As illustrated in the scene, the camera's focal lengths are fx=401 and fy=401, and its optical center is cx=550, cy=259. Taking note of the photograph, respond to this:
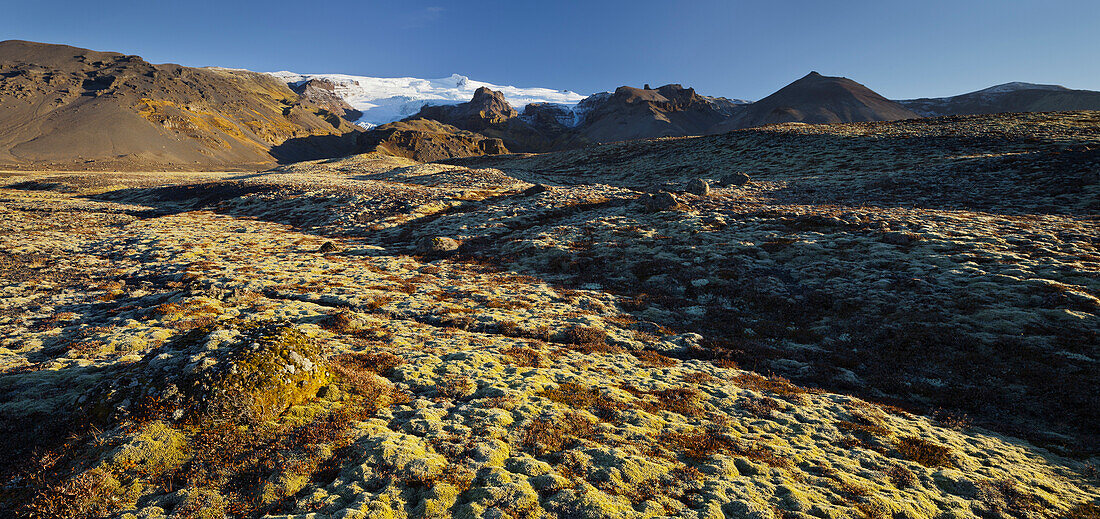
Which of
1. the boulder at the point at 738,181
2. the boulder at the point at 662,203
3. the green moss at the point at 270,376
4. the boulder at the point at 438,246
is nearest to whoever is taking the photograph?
the green moss at the point at 270,376

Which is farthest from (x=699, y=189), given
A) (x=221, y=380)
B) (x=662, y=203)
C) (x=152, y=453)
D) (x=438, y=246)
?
(x=152, y=453)

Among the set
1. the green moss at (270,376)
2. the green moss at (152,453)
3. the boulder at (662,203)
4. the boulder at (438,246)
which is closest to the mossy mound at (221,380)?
the green moss at (270,376)

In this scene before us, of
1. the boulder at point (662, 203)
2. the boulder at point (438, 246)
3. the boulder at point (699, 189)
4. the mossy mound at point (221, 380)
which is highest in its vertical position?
the boulder at point (699, 189)

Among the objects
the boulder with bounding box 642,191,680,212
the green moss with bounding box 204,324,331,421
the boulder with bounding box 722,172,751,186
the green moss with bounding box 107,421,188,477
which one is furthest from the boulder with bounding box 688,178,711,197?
the green moss with bounding box 107,421,188,477

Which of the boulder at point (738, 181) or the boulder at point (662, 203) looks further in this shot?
the boulder at point (738, 181)

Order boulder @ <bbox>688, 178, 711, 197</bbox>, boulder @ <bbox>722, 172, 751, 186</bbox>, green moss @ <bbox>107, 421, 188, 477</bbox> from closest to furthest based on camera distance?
green moss @ <bbox>107, 421, 188, 477</bbox>
boulder @ <bbox>688, 178, 711, 197</bbox>
boulder @ <bbox>722, 172, 751, 186</bbox>

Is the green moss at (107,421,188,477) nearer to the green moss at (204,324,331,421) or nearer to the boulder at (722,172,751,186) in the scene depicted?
the green moss at (204,324,331,421)

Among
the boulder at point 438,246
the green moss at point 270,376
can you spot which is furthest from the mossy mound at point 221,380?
the boulder at point 438,246

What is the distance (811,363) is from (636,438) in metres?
7.36

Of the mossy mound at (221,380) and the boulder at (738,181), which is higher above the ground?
the boulder at (738,181)

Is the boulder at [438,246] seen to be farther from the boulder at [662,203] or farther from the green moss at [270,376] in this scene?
the green moss at [270,376]

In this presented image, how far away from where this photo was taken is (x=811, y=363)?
38.1ft

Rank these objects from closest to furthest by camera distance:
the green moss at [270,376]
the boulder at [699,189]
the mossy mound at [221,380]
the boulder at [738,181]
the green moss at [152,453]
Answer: the green moss at [152,453] → the mossy mound at [221,380] → the green moss at [270,376] → the boulder at [699,189] → the boulder at [738,181]

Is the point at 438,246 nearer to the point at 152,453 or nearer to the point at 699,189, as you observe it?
the point at 152,453
